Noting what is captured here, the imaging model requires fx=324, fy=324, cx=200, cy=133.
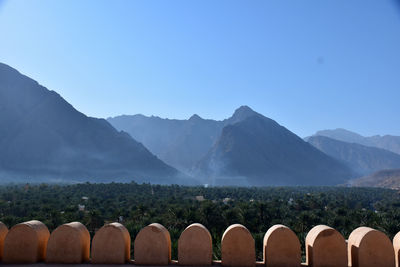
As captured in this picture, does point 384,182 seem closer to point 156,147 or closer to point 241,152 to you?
point 241,152

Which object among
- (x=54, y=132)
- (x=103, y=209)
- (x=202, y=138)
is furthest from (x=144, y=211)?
(x=202, y=138)

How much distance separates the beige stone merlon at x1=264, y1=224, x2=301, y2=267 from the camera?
12.2 ft

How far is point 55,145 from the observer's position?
275ft

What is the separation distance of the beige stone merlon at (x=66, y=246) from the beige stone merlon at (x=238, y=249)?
1.70m

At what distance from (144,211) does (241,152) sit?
312 feet

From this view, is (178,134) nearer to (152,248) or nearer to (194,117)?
(194,117)

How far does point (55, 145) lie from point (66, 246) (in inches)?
3456

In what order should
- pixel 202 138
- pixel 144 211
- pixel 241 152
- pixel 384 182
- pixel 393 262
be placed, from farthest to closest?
pixel 202 138
pixel 241 152
pixel 384 182
pixel 144 211
pixel 393 262

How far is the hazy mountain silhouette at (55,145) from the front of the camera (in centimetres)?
7794

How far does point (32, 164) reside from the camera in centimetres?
7800

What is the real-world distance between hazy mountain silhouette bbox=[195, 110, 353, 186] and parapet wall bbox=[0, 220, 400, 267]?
99.7 metres

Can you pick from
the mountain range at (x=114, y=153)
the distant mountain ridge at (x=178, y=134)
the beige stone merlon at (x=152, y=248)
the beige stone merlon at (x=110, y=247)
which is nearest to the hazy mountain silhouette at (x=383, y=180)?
the mountain range at (x=114, y=153)

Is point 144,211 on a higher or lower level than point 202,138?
lower

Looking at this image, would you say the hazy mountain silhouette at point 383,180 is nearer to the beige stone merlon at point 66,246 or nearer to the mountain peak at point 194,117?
the mountain peak at point 194,117
